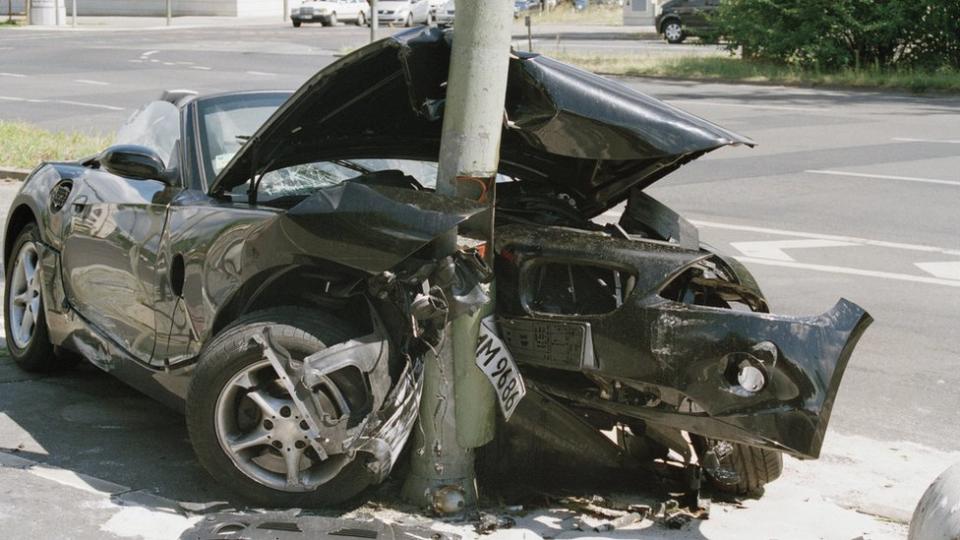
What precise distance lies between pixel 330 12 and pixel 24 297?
1825 inches

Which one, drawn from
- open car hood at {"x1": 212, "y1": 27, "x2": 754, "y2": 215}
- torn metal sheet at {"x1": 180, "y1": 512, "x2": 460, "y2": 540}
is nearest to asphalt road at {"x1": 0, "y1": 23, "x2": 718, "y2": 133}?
open car hood at {"x1": 212, "y1": 27, "x2": 754, "y2": 215}

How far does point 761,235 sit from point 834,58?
1879 cm

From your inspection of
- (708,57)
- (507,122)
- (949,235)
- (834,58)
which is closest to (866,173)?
(949,235)

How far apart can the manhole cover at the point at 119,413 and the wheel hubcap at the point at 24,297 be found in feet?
2.06

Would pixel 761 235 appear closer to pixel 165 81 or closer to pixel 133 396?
pixel 133 396

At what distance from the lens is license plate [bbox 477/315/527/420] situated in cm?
482

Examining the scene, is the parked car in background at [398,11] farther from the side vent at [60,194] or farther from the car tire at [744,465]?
the car tire at [744,465]

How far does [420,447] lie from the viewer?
16.3 ft

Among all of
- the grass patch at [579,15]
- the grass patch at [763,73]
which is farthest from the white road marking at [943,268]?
the grass patch at [579,15]

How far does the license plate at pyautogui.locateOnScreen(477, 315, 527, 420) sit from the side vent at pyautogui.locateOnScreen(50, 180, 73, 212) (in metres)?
2.55

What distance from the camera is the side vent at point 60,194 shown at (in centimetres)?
645

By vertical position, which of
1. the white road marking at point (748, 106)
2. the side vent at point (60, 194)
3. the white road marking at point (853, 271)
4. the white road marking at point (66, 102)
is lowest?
the white road marking at point (66, 102)

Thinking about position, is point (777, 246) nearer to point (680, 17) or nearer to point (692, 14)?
point (692, 14)

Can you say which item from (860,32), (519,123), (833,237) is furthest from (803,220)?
(860,32)
